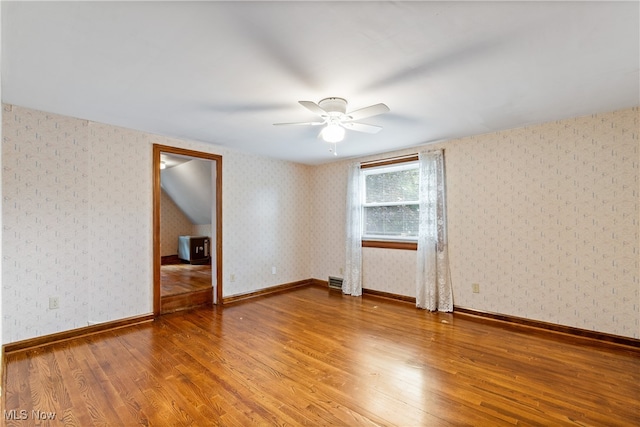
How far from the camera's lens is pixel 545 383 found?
2.17 meters

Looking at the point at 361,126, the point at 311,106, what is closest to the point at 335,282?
the point at 361,126

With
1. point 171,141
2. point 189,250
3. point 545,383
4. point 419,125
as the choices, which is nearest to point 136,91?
point 171,141

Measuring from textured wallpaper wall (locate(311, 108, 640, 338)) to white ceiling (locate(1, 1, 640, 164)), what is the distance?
0.41m

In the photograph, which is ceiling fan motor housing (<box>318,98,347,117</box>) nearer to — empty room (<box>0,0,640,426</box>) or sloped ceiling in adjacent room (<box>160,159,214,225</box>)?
empty room (<box>0,0,640,426</box>)

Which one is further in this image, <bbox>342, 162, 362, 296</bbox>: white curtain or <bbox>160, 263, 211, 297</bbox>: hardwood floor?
<bbox>342, 162, 362, 296</bbox>: white curtain

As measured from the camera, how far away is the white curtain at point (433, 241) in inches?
155

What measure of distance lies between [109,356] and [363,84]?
10.4ft

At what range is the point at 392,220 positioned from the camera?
15.2 feet

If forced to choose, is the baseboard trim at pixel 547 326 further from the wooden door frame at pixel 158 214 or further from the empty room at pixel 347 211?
the wooden door frame at pixel 158 214

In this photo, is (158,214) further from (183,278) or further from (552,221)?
(552,221)

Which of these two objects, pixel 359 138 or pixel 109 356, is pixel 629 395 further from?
pixel 109 356

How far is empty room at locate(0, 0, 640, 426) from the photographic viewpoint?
1.72 meters

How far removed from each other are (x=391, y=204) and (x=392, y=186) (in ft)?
0.94

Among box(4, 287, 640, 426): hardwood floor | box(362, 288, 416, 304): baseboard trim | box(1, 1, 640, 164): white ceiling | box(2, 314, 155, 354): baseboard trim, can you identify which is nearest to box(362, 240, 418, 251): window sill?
box(362, 288, 416, 304): baseboard trim
